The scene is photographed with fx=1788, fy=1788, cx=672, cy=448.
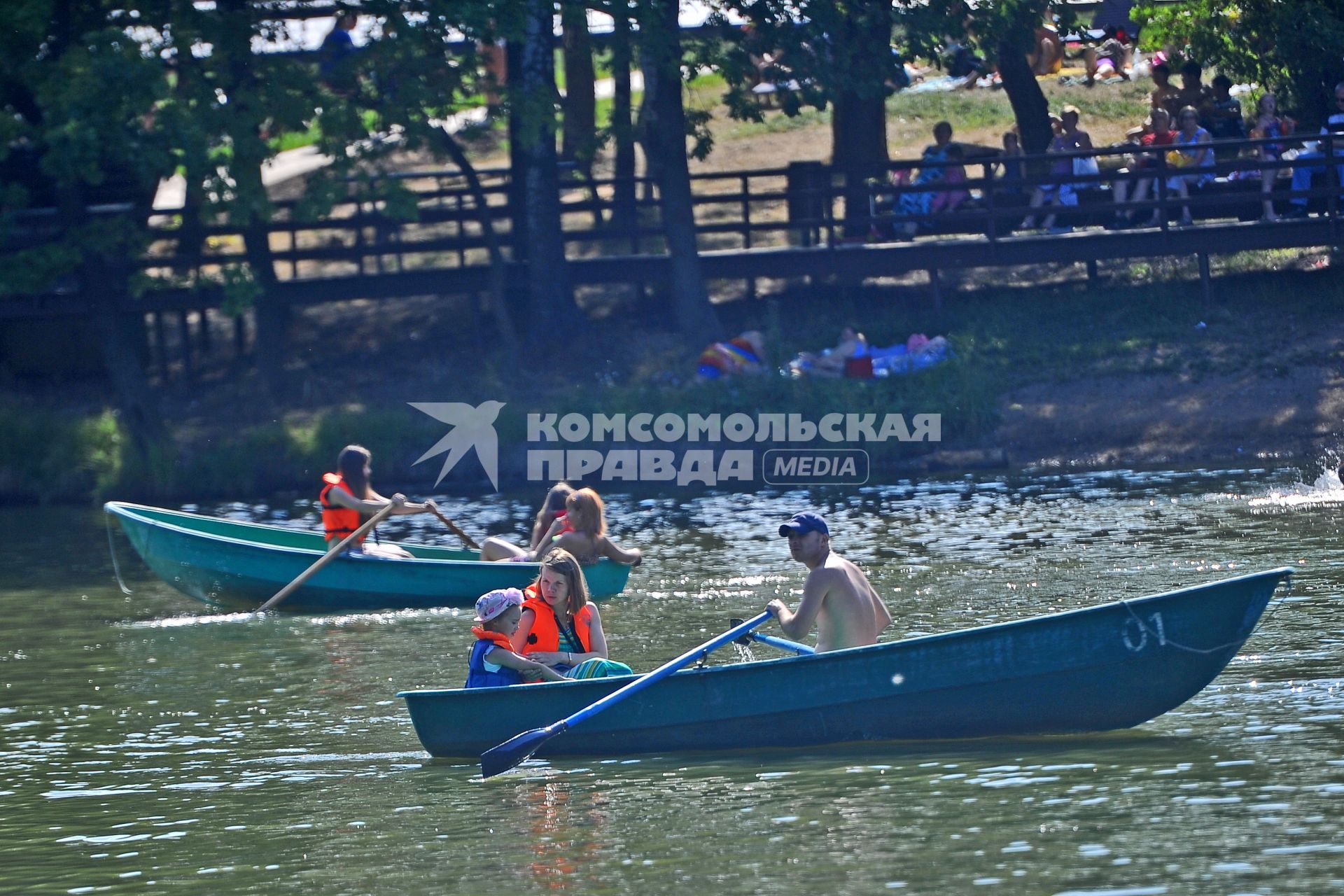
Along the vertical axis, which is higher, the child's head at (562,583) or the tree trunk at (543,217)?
the tree trunk at (543,217)

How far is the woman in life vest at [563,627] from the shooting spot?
9.74 metres

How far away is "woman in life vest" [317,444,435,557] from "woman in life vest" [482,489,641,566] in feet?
5.29

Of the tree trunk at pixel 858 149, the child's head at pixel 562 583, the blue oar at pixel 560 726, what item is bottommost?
the blue oar at pixel 560 726

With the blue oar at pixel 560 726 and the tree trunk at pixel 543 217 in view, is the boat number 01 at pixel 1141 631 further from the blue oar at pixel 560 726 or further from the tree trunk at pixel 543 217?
the tree trunk at pixel 543 217

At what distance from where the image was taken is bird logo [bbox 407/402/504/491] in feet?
74.7

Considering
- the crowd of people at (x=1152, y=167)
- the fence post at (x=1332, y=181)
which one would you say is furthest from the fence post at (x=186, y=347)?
the fence post at (x=1332, y=181)

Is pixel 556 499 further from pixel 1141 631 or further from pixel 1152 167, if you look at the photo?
pixel 1152 167

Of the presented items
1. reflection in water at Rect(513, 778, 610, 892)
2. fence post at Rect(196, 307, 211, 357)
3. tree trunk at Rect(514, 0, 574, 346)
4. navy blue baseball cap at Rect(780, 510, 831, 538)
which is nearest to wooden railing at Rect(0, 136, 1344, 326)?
tree trunk at Rect(514, 0, 574, 346)

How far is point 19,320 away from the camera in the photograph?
87.9 feet

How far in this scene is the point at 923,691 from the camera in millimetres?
9211

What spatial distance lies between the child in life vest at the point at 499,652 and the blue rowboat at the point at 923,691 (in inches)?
9.4

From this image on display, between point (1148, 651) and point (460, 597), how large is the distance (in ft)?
23.7

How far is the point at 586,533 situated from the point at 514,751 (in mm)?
4958

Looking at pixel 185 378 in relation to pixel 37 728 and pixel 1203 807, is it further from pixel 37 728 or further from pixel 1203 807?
pixel 1203 807
